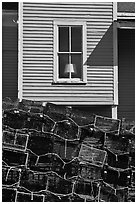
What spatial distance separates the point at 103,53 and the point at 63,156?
4046 millimetres

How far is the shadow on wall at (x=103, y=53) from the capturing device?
10.8 meters

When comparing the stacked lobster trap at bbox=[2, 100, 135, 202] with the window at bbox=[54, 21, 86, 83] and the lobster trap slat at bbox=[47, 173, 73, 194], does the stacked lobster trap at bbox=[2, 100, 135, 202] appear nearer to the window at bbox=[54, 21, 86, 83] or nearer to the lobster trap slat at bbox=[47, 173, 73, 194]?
the lobster trap slat at bbox=[47, 173, 73, 194]

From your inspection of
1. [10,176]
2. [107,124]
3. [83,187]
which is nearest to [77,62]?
[107,124]

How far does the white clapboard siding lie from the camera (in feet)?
34.8

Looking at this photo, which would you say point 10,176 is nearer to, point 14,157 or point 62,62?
point 14,157

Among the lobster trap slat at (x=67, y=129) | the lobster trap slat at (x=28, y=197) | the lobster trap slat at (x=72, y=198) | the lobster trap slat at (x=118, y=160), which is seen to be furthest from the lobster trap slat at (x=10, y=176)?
the lobster trap slat at (x=118, y=160)

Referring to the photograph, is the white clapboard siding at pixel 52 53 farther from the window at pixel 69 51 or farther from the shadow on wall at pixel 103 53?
the window at pixel 69 51

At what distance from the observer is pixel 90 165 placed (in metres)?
7.89

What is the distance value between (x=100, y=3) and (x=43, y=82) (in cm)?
283

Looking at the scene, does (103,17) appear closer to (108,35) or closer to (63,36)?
(108,35)

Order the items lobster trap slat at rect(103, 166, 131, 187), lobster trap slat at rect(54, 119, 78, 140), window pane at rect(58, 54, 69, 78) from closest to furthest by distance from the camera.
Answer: lobster trap slat at rect(103, 166, 131, 187)
lobster trap slat at rect(54, 119, 78, 140)
window pane at rect(58, 54, 69, 78)

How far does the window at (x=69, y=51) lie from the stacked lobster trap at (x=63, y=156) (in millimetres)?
2861

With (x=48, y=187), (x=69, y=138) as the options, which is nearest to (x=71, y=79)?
(x=69, y=138)

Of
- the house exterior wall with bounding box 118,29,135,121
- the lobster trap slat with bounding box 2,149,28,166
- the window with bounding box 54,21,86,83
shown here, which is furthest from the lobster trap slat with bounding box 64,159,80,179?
the house exterior wall with bounding box 118,29,135,121
